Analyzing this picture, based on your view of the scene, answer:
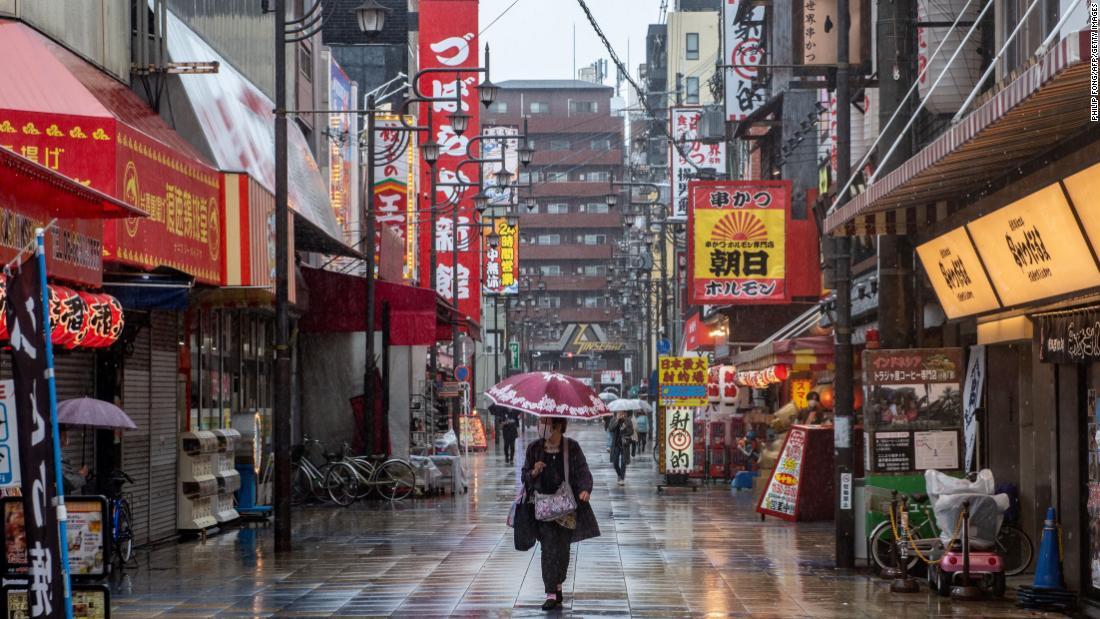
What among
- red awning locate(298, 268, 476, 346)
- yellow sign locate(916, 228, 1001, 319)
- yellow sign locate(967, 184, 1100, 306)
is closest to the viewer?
yellow sign locate(967, 184, 1100, 306)

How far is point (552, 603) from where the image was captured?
14.6 m

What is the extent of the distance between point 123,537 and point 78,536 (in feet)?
30.1

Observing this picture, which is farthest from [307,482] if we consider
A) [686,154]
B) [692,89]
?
[692,89]

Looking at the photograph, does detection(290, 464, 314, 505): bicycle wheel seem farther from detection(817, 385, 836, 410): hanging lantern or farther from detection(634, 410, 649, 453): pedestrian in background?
detection(634, 410, 649, 453): pedestrian in background

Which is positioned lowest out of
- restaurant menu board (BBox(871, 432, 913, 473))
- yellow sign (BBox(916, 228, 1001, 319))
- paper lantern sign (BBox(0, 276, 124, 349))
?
restaurant menu board (BBox(871, 432, 913, 473))

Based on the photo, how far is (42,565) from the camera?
7.91m

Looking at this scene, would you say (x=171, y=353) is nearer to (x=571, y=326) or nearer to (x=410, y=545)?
(x=410, y=545)

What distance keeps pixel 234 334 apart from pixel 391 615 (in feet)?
46.6

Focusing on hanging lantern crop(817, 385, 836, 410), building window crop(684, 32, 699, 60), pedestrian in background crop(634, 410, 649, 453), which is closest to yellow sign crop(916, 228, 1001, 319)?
hanging lantern crop(817, 385, 836, 410)

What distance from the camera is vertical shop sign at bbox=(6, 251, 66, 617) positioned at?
7887 mm

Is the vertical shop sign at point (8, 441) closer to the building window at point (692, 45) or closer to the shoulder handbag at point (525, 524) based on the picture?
the shoulder handbag at point (525, 524)

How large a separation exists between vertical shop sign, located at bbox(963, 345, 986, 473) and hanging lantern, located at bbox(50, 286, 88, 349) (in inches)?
413

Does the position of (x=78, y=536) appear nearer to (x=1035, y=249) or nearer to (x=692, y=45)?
(x=1035, y=249)

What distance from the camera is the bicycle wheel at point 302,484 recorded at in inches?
1203
